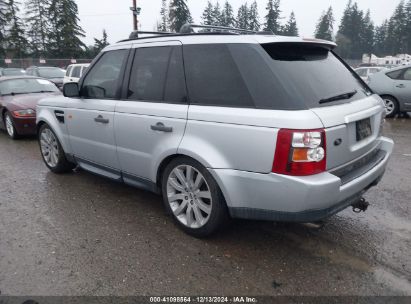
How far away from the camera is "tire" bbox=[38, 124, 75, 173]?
4996mm

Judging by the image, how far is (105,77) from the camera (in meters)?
4.09

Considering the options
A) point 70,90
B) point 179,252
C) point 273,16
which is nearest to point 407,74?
point 70,90

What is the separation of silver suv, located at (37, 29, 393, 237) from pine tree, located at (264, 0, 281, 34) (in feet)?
251

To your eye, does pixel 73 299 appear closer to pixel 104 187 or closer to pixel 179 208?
pixel 179 208

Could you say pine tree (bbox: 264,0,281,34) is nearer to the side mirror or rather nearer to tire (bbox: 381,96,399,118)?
tire (bbox: 381,96,399,118)

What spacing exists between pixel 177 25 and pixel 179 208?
60.5 m

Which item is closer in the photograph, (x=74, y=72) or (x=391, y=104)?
(x=391, y=104)

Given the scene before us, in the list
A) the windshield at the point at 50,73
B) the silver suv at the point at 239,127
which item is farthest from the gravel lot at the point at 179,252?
the windshield at the point at 50,73

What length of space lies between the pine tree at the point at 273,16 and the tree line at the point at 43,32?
37.1m

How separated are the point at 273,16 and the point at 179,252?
80.0 meters

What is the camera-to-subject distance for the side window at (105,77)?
3914 millimetres

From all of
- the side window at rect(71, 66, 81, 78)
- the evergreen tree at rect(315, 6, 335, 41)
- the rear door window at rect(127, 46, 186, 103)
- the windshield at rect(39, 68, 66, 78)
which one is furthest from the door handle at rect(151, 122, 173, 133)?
the evergreen tree at rect(315, 6, 335, 41)

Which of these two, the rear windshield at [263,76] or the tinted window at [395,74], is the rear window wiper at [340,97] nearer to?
the rear windshield at [263,76]

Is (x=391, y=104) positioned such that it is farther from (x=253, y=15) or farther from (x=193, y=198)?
(x=253, y=15)
